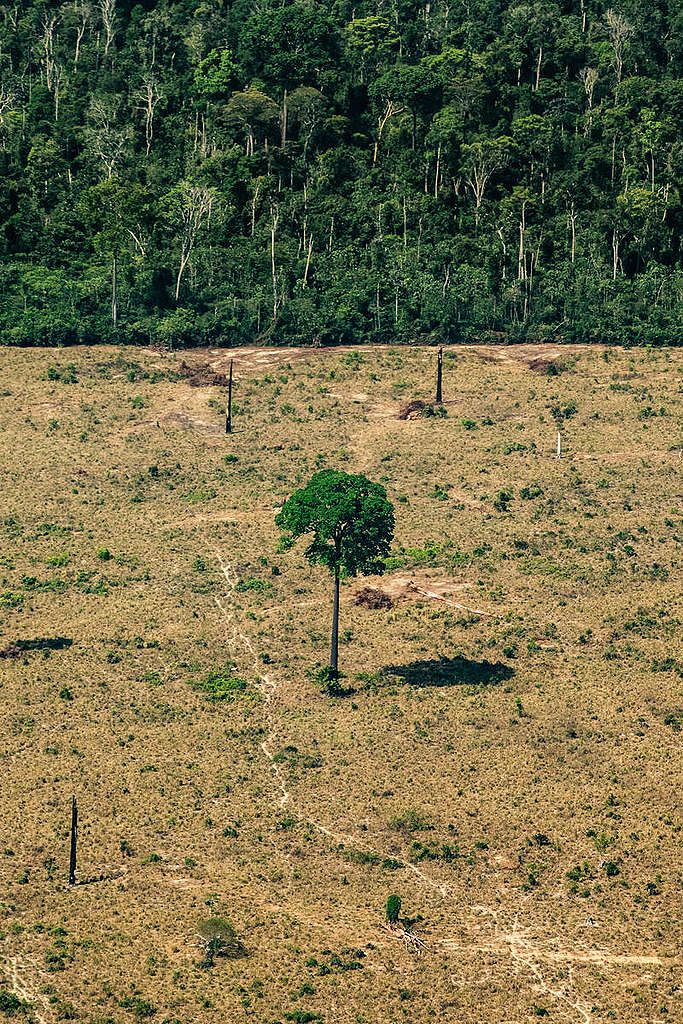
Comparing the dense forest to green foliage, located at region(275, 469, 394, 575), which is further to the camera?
the dense forest

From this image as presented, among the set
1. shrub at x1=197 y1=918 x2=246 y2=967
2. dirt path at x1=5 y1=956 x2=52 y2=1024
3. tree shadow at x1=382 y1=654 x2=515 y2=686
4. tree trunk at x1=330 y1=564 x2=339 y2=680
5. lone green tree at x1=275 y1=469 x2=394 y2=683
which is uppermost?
lone green tree at x1=275 y1=469 x2=394 y2=683

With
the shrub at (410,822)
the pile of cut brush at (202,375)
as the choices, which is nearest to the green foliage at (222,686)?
the shrub at (410,822)

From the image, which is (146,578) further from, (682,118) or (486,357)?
(682,118)

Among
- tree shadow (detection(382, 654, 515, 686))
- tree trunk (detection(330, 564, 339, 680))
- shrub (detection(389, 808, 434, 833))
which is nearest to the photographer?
shrub (detection(389, 808, 434, 833))

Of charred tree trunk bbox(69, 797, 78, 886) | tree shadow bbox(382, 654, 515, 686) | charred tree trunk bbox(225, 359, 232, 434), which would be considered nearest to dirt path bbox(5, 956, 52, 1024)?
charred tree trunk bbox(69, 797, 78, 886)

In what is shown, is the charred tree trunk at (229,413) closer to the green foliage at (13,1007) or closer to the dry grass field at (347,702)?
the dry grass field at (347,702)

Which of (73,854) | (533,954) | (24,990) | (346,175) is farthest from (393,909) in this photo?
(346,175)

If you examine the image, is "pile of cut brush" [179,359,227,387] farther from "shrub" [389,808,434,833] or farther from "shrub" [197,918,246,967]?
"shrub" [197,918,246,967]
